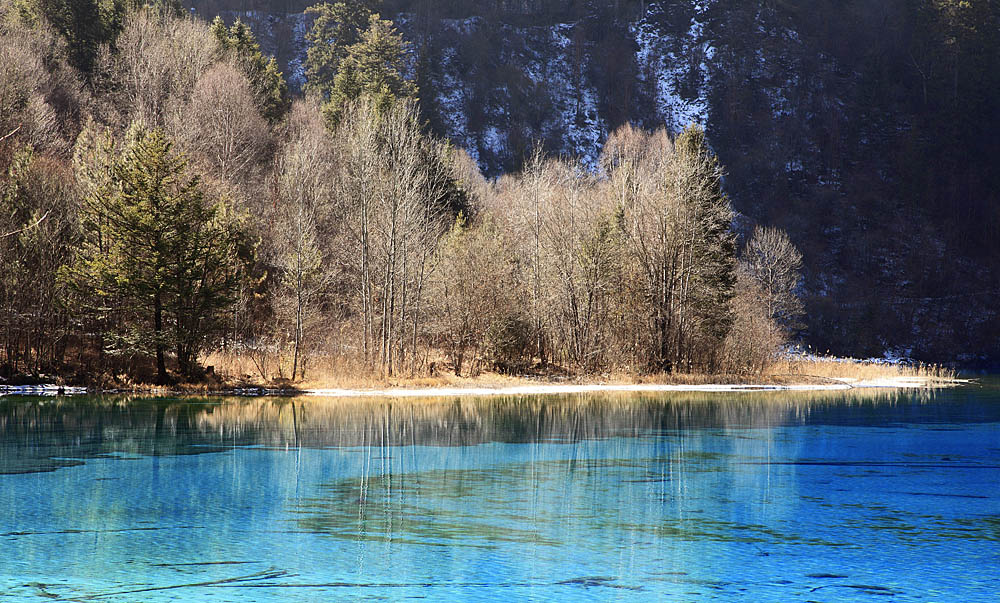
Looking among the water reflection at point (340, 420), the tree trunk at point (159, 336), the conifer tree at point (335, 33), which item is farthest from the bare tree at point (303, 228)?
the conifer tree at point (335, 33)

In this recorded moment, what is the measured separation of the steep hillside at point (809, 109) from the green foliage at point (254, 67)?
2236 cm

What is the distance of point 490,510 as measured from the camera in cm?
1289

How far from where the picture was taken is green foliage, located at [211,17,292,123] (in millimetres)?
62562

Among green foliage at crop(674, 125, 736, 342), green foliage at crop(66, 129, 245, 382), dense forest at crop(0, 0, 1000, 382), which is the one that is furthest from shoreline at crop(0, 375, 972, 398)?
green foliage at crop(674, 125, 736, 342)

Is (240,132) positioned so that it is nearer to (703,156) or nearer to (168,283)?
(168,283)

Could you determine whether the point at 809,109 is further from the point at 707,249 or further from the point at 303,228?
the point at 303,228

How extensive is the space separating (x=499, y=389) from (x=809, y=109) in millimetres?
77218

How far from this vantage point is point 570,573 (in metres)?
9.61

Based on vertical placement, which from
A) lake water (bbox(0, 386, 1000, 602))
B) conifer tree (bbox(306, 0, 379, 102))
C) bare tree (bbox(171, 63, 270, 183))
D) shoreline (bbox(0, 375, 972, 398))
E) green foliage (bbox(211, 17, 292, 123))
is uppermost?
conifer tree (bbox(306, 0, 379, 102))

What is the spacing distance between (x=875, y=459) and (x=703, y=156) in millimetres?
29461

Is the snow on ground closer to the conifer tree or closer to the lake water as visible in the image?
the conifer tree

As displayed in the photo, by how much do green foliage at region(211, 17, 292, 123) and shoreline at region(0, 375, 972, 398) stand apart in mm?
32098

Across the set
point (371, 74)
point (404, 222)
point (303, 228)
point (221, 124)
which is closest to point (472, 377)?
point (404, 222)

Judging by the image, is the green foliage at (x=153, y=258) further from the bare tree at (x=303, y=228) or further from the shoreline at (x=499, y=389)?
the bare tree at (x=303, y=228)
